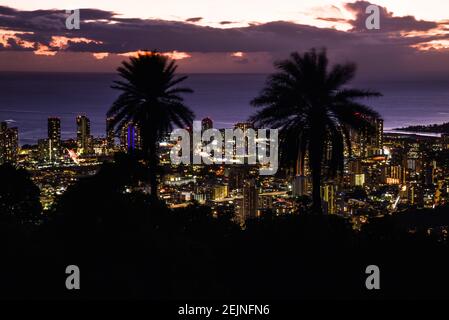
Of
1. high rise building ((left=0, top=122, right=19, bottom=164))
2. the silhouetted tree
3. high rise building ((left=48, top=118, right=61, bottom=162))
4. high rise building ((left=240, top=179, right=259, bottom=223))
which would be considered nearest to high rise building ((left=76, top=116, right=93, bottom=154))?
high rise building ((left=48, top=118, right=61, bottom=162))

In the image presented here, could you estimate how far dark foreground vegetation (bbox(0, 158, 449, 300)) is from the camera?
7.96 meters

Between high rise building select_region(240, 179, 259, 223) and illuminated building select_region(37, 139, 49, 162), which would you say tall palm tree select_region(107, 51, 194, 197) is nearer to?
high rise building select_region(240, 179, 259, 223)

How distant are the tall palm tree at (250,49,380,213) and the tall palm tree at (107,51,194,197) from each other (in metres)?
3.20

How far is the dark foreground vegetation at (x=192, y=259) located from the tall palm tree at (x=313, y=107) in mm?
1769

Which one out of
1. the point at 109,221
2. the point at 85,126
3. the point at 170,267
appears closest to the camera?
the point at 170,267

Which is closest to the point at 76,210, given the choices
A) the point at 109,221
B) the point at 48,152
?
the point at 109,221

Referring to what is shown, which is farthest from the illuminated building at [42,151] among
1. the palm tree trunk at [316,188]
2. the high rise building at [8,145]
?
the palm tree trunk at [316,188]

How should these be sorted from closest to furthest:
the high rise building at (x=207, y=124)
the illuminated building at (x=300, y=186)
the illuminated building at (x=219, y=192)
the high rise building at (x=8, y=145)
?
1. the illuminated building at (x=300, y=186)
2. the illuminated building at (x=219, y=192)
3. the high rise building at (x=207, y=124)
4. the high rise building at (x=8, y=145)

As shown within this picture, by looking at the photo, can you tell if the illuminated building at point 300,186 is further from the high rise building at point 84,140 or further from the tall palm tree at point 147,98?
the high rise building at point 84,140

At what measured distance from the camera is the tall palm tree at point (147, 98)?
15.1 metres

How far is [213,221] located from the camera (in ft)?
47.5

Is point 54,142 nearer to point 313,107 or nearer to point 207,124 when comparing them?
point 207,124
